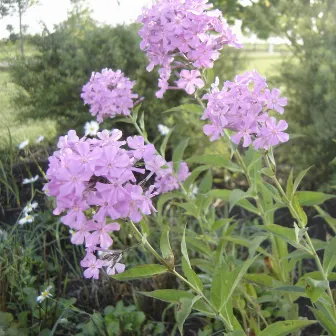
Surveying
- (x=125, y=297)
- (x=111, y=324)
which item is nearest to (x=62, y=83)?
(x=125, y=297)

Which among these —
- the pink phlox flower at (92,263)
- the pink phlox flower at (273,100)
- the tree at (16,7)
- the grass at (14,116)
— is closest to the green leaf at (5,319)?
the pink phlox flower at (92,263)

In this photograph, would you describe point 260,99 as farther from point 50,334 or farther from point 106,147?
point 50,334

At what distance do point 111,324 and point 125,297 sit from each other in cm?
40

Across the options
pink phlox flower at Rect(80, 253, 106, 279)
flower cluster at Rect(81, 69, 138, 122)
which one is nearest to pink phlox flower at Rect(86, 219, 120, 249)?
pink phlox flower at Rect(80, 253, 106, 279)

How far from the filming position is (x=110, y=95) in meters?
2.15

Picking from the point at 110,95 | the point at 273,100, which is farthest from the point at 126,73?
the point at 273,100

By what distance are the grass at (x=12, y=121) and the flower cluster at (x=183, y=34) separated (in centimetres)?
219

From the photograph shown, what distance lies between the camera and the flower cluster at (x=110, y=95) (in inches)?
85.4

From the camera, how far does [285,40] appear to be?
4.07 m

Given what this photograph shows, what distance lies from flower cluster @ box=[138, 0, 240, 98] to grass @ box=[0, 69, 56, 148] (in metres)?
2.19

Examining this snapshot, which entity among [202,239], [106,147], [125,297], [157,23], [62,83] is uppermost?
[157,23]

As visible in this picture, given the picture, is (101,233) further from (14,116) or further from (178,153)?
(14,116)

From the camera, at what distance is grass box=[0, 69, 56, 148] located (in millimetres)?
3834

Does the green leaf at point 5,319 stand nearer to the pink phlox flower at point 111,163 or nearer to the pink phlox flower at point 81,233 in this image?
the pink phlox flower at point 81,233
